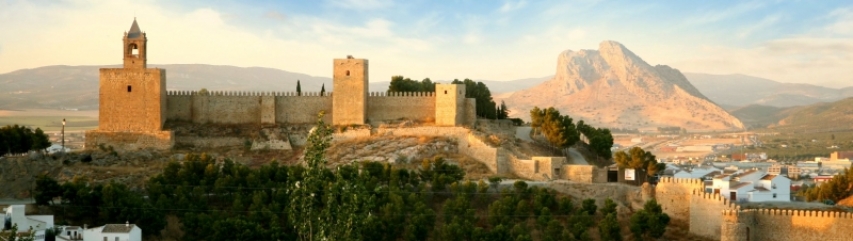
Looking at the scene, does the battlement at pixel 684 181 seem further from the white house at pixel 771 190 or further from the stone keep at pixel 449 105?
the stone keep at pixel 449 105

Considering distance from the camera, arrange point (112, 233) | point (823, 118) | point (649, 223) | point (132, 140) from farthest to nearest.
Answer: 1. point (823, 118)
2. point (132, 140)
3. point (649, 223)
4. point (112, 233)

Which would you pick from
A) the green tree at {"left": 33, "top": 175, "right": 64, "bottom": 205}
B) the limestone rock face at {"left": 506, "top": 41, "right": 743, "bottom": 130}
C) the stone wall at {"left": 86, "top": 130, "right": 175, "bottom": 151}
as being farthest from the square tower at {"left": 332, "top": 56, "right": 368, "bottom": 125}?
the limestone rock face at {"left": 506, "top": 41, "right": 743, "bottom": 130}

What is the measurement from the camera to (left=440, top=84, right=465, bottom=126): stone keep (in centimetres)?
4228

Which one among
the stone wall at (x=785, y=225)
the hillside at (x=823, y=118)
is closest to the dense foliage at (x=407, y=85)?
the stone wall at (x=785, y=225)

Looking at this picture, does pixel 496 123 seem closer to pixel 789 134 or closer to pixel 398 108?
pixel 398 108

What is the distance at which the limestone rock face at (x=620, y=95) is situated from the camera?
13825cm

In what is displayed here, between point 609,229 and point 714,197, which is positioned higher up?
point 714,197

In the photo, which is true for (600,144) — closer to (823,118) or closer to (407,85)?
(407,85)

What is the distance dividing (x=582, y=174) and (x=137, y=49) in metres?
17.7

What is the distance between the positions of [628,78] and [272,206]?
118037mm

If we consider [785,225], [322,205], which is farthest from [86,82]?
[785,225]

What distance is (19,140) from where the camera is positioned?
41.6m

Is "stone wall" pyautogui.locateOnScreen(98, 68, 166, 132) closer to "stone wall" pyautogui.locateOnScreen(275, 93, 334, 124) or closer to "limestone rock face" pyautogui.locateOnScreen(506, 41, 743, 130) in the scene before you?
"stone wall" pyautogui.locateOnScreen(275, 93, 334, 124)

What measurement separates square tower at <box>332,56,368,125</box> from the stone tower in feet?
20.5
